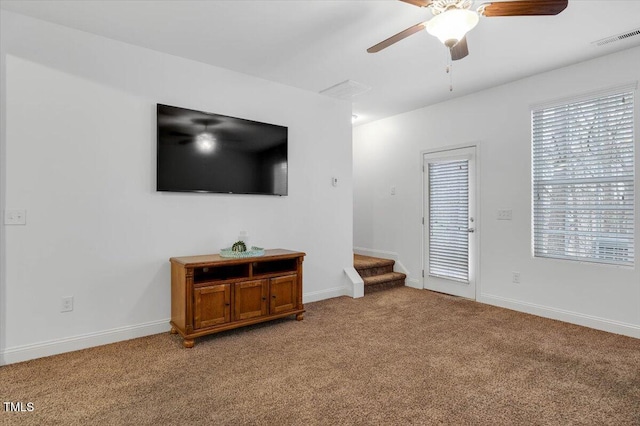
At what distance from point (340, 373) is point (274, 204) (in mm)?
2102

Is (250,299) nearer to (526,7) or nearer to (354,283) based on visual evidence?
(354,283)

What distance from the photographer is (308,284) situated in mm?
4238

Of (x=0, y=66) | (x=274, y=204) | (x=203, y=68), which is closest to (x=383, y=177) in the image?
(x=274, y=204)

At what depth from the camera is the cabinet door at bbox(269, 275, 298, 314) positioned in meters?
3.36

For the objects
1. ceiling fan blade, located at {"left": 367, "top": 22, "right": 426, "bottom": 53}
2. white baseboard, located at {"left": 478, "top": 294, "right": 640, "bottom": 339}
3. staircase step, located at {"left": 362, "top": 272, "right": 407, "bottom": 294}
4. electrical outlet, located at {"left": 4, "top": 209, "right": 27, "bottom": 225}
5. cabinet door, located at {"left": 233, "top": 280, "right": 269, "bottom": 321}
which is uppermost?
ceiling fan blade, located at {"left": 367, "top": 22, "right": 426, "bottom": 53}

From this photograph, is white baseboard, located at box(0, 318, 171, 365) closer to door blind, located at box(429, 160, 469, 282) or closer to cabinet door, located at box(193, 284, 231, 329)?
cabinet door, located at box(193, 284, 231, 329)

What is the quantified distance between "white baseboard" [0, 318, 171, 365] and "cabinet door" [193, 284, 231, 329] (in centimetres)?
55

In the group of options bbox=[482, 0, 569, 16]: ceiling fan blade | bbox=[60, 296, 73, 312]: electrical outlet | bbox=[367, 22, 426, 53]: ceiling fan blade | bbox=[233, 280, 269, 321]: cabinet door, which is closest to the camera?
bbox=[482, 0, 569, 16]: ceiling fan blade

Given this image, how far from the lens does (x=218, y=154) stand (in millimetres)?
3457

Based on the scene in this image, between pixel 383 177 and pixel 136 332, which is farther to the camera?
pixel 383 177

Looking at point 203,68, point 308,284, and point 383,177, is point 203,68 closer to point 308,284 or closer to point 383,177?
point 308,284

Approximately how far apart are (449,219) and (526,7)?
121 inches

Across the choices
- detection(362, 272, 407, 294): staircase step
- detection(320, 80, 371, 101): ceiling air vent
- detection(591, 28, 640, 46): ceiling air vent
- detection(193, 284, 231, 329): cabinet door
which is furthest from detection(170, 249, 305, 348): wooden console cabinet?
detection(591, 28, 640, 46): ceiling air vent

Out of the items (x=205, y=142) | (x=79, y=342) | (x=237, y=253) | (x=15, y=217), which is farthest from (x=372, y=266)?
(x=15, y=217)
